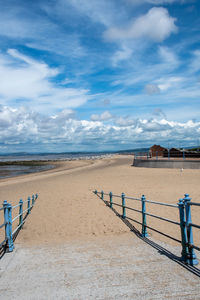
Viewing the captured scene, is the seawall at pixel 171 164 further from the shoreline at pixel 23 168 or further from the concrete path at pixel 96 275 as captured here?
the concrete path at pixel 96 275

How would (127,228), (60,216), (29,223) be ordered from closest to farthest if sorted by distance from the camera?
(127,228), (29,223), (60,216)

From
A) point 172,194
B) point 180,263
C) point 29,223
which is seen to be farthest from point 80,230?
point 172,194

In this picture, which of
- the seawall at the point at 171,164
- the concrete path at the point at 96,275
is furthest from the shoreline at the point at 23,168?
the concrete path at the point at 96,275

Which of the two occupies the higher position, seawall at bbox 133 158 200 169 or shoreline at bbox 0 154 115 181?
seawall at bbox 133 158 200 169

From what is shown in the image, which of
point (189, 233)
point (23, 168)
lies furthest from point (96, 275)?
point (23, 168)

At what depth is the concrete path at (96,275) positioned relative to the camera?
347 centimetres

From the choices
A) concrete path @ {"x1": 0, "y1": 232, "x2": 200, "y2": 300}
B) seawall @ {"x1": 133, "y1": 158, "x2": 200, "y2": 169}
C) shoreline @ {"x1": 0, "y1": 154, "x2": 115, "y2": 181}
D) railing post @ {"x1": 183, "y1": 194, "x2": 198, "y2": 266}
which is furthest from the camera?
shoreline @ {"x1": 0, "y1": 154, "x2": 115, "y2": 181}

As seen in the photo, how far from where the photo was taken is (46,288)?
12.1 ft

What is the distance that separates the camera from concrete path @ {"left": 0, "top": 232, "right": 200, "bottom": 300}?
3467mm

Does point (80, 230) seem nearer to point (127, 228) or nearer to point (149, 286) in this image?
point (127, 228)

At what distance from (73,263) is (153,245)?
6.34 feet

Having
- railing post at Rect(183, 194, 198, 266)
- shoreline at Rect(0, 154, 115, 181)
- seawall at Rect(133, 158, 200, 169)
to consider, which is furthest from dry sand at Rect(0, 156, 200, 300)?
shoreline at Rect(0, 154, 115, 181)

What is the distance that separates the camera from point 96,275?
409cm

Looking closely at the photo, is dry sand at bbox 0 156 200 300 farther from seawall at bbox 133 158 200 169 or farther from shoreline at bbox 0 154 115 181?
shoreline at bbox 0 154 115 181
